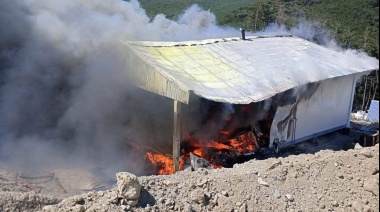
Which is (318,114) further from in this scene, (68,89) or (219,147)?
(68,89)

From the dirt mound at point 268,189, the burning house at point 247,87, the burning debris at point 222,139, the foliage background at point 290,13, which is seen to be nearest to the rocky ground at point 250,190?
the dirt mound at point 268,189

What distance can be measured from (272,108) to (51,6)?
26.6 feet

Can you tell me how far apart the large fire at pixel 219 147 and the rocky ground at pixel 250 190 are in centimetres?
234

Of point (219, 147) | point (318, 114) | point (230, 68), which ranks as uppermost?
point (230, 68)

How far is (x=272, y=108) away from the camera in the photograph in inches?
507

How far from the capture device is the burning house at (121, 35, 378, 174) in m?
10.3

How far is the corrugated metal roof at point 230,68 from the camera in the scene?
10039 millimetres

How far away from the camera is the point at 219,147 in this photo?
39.4 feet

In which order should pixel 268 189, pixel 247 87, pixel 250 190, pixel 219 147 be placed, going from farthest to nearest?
pixel 219 147, pixel 247 87, pixel 268 189, pixel 250 190

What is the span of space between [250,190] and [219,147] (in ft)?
13.6

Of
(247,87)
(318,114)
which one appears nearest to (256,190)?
(247,87)

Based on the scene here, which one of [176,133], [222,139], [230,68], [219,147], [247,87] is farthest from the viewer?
[222,139]

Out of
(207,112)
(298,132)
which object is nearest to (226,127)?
(207,112)

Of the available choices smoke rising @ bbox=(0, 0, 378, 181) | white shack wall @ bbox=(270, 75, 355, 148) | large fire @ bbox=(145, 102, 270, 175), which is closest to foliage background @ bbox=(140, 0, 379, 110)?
white shack wall @ bbox=(270, 75, 355, 148)
